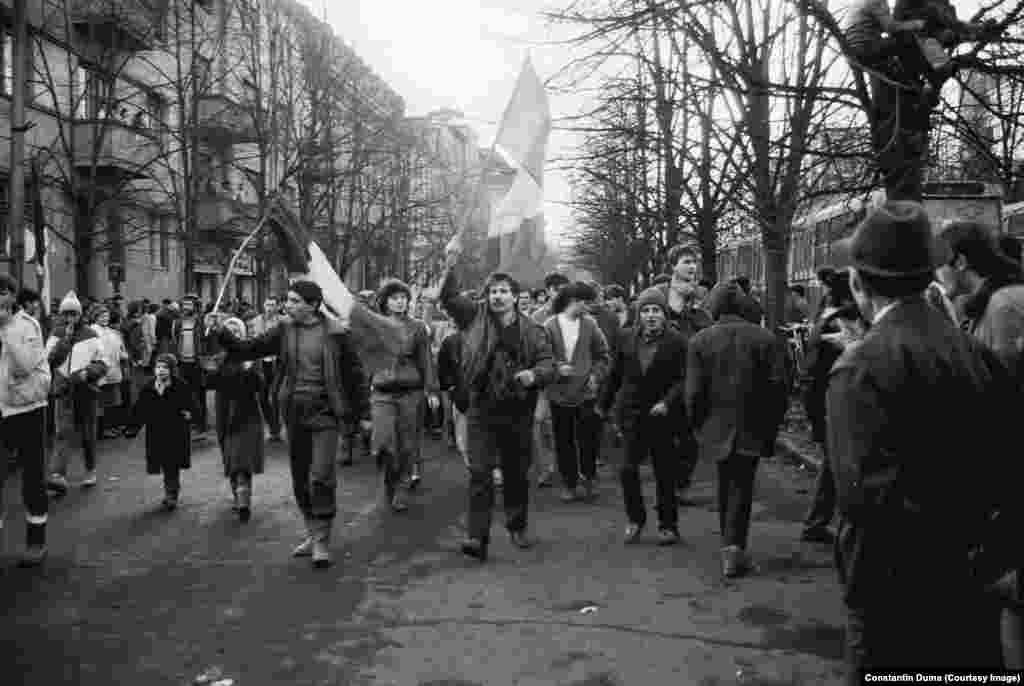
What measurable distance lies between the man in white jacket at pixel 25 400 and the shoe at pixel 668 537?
13.9 ft

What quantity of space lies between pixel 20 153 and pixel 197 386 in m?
4.25

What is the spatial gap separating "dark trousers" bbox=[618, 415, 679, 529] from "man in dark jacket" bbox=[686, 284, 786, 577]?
32.2 inches

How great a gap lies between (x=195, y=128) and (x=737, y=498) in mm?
18747

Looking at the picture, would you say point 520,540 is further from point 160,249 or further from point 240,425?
point 160,249

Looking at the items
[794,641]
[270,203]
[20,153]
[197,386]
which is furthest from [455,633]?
[20,153]

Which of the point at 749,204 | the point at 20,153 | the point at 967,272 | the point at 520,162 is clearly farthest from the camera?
the point at 20,153

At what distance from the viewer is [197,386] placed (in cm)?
1493

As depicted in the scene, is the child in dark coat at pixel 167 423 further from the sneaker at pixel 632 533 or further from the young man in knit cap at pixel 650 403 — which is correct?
the sneaker at pixel 632 533

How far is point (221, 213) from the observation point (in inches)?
1238

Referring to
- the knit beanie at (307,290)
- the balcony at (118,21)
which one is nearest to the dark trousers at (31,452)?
the knit beanie at (307,290)

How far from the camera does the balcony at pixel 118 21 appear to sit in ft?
67.8

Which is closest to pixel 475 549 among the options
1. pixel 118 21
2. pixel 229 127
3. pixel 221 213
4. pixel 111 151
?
pixel 118 21

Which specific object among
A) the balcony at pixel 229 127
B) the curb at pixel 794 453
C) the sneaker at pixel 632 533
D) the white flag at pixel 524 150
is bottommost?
the curb at pixel 794 453

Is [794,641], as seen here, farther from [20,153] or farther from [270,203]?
[20,153]
